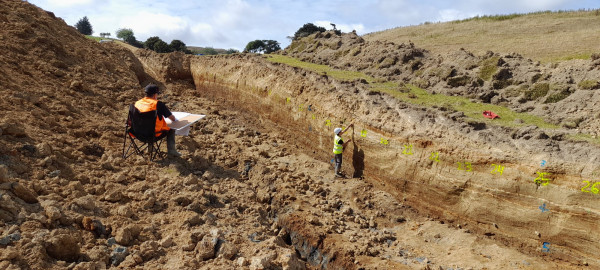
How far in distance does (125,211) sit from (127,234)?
0.56 m

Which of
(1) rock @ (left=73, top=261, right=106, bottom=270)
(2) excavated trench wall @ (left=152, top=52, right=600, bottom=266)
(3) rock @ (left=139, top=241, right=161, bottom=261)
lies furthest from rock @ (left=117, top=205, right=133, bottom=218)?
(2) excavated trench wall @ (left=152, top=52, right=600, bottom=266)

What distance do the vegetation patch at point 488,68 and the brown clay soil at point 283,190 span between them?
7.85ft

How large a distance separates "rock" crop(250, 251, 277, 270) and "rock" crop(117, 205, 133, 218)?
70.4 inches

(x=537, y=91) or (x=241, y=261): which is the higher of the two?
(x=537, y=91)

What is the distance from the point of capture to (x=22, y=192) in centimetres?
437

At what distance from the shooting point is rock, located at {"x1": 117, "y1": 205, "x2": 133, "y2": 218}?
494 centimetres

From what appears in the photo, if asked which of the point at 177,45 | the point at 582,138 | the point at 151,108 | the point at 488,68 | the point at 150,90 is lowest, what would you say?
the point at 151,108

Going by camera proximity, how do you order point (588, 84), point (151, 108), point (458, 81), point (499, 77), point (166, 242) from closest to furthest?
1. point (166, 242)
2. point (151, 108)
3. point (588, 84)
4. point (499, 77)
5. point (458, 81)

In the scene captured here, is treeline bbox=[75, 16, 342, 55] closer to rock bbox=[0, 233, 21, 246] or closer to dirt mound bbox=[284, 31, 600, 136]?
dirt mound bbox=[284, 31, 600, 136]

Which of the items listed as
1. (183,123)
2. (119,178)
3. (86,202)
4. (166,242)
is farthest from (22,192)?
(183,123)

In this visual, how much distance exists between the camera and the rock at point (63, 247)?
3.86m

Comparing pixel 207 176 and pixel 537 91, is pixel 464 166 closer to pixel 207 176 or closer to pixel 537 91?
pixel 537 91

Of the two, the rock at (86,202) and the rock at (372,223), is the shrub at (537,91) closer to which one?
the rock at (372,223)

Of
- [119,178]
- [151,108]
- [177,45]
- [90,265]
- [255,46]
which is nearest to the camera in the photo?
[90,265]
